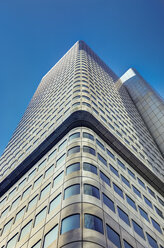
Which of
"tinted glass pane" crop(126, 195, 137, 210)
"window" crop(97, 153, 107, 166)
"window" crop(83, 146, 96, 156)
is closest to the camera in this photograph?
"tinted glass pane" crop(126, 195, 137, 210)

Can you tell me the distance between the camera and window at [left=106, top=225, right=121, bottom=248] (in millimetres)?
17544

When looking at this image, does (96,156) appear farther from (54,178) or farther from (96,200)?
(96,200)

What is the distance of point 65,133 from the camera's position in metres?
34.9

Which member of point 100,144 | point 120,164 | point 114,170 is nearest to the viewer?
point 114,170

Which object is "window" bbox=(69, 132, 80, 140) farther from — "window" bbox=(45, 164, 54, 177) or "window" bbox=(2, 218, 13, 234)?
"window" bbox=(2, 218, 13, 234)

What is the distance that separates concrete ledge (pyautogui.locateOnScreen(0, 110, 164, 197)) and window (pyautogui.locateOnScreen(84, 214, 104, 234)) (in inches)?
664

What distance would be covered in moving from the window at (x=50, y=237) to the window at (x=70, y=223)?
75 cm

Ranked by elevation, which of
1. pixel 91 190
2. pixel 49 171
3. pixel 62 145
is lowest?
pixel 91 190

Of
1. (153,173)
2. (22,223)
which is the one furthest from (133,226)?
(153,173)

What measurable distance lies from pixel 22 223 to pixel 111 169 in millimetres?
10443

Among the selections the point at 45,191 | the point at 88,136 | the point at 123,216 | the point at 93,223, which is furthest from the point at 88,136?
the point at 93,223

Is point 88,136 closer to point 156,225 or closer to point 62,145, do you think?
point 62,145

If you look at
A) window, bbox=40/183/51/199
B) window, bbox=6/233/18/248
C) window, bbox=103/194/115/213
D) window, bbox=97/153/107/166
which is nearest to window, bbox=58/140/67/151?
window, bbox=97/153/107/166

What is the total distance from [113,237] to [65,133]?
61.7ft
